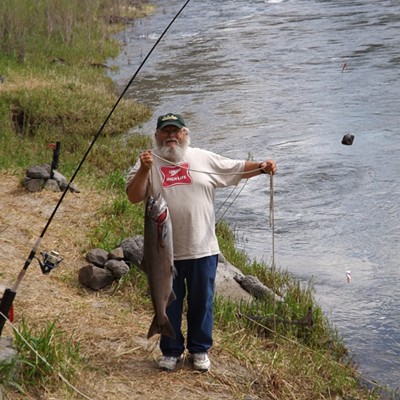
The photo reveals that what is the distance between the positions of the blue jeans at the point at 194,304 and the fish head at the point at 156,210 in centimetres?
35

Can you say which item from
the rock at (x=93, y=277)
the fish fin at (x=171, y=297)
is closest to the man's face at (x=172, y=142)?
the fish fin at (x=171, y=297)

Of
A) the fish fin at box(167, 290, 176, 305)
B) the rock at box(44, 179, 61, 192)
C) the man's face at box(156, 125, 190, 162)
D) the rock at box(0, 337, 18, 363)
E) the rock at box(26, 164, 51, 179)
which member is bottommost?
the rock at box(44, 179, 61, 192)

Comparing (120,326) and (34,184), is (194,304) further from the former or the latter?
(34,184)

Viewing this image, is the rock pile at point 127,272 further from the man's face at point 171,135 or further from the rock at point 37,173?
the man's face at point 171,135

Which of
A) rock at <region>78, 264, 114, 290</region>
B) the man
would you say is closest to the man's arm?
the man

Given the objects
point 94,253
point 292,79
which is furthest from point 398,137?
point 94,253

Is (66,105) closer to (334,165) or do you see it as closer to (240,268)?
(334,165)

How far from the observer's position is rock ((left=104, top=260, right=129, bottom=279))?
7.29 metres

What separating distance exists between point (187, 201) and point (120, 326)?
140cm

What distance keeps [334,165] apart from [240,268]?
16.8 ft

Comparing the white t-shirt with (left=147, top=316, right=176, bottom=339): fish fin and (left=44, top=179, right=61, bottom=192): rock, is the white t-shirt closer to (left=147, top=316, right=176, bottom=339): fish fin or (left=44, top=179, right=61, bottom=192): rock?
(left=147, top=316, right=176, bottom=339): fish fin

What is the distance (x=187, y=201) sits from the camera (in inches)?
203

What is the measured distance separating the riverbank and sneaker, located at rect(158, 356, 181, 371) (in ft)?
0.16

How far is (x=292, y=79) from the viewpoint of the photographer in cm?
2019
